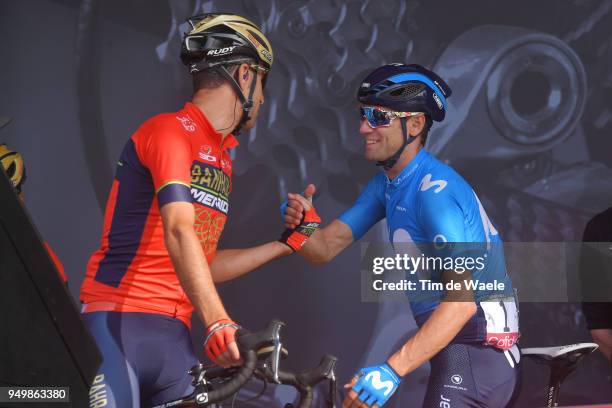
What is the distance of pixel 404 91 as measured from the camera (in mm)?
3629

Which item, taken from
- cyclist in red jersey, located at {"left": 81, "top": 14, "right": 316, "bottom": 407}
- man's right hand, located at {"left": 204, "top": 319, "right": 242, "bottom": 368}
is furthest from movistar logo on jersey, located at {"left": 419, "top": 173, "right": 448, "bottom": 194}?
man's right hand, located at {"left": 204, "top": 319, "right": 242, "bottom": 368}

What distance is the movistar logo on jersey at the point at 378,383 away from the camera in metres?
2.88

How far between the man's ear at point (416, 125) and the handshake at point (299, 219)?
49 cm

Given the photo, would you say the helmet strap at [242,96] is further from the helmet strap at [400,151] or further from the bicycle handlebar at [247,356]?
the bicycle handlebar at [247,356]

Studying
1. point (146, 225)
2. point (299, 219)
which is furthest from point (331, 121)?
point (146, 225)

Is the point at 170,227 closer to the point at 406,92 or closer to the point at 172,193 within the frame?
the point at 172,193

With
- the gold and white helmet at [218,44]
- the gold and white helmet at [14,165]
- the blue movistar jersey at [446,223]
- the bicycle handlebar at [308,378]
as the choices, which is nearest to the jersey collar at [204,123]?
the gold and white helmet at [218,44]

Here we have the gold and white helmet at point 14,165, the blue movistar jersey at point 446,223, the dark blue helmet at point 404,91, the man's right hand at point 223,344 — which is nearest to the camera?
the man's right hand at point 223,344

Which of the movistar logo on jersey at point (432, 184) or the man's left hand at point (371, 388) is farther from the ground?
the movistar logo on jersey at point (432, 184)

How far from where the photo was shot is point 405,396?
4.76 metres

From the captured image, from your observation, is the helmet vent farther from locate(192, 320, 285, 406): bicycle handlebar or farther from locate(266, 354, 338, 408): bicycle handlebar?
locate(192, 320, 285, 406): bicycle handlebar

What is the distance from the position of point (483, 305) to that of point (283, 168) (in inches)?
69.7

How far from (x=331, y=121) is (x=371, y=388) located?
221cm

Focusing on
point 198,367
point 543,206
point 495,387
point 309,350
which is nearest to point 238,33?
point 198,367
